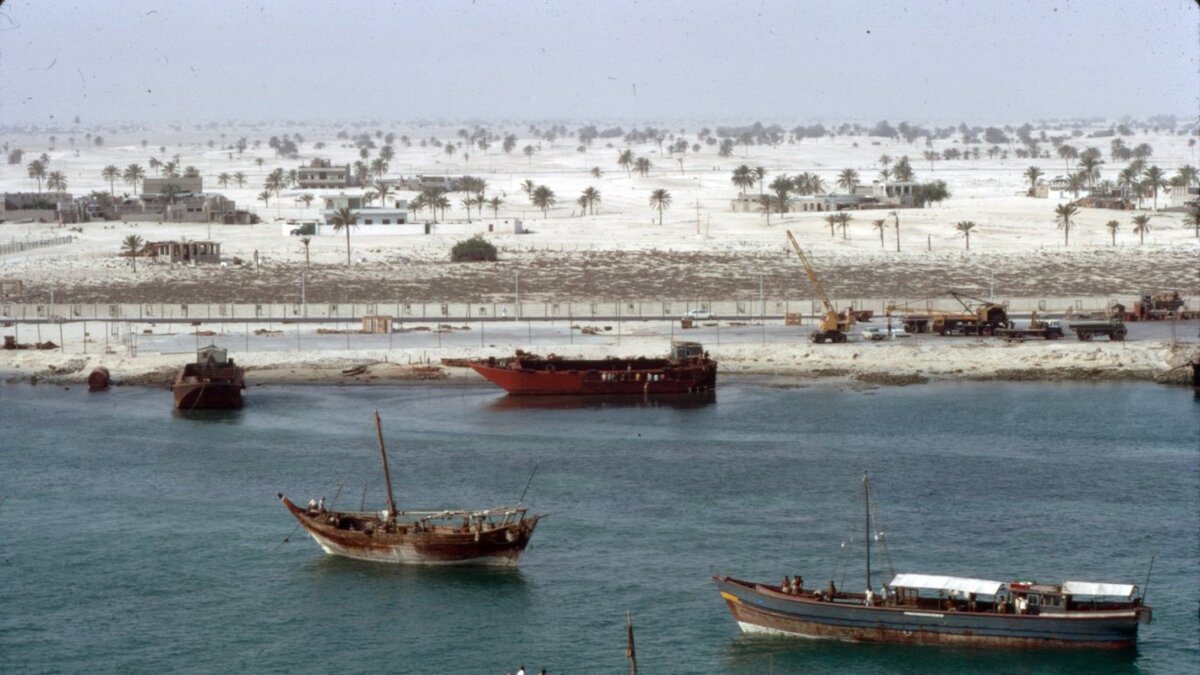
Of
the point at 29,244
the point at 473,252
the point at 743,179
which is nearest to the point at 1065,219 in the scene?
the point at 473,252

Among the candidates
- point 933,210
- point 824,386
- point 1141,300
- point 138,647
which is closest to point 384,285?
point 824,386

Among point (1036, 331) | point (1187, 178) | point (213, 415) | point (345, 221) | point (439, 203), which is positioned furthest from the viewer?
point (1187, 178)

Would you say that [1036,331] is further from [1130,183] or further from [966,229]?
[1130,183]

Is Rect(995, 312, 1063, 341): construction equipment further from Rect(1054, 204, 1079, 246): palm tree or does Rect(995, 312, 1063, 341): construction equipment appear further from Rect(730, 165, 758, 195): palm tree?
Rect(730, 165, 758, 195): palm tree

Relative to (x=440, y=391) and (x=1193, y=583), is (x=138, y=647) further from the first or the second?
(x=440, y=391)

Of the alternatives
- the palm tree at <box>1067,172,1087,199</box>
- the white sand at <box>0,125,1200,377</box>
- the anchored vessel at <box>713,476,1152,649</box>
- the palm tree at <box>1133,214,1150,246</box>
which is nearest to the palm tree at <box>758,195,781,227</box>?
the white sand at <box>0,125,1200,377</box>
